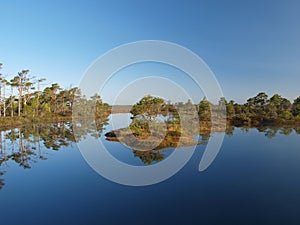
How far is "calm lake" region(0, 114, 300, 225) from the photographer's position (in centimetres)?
606

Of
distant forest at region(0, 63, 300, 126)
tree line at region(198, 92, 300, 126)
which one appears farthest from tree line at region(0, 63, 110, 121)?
tree line at region(198, 92, 300, 126)

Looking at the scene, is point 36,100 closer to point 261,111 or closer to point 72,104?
point 72,104

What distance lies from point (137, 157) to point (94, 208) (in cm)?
634

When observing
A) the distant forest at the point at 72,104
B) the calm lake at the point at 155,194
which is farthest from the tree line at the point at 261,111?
the calm lake at the point at 155,194

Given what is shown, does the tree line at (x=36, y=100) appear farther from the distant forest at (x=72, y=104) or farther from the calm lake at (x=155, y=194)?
the calm lake at (x=155, y=194)

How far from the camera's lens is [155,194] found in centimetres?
782

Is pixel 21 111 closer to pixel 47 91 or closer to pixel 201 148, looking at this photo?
pixel 47 91

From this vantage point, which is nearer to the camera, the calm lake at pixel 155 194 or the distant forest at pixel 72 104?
the calm lake at pixel 155 194

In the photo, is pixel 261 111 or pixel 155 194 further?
pixel 261 111

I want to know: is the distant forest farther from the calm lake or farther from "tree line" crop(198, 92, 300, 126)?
the calm lake

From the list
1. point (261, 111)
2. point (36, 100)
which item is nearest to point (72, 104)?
point (36, 100)

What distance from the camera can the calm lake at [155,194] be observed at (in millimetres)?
6062

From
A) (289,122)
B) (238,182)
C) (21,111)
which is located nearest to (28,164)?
(238,182)

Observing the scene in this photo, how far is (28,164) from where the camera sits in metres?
12.0
